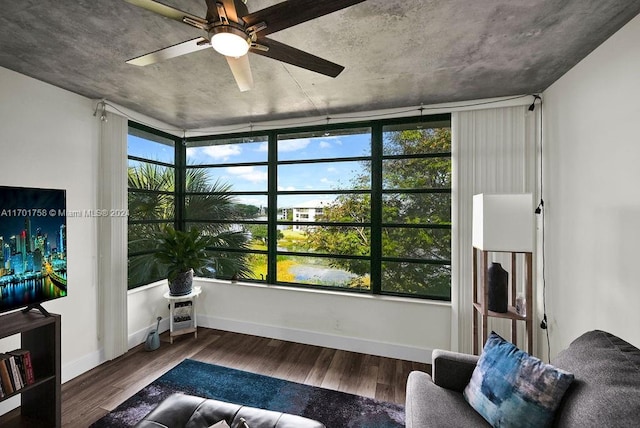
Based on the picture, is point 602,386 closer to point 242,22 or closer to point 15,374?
point 242,22

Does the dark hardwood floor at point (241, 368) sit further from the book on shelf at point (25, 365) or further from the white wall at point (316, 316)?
the book on shelf at point (25, 365)

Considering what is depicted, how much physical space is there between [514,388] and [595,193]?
4.94 ft

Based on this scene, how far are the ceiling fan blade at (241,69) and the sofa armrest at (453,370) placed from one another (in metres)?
2.15

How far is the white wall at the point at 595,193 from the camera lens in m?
1.63

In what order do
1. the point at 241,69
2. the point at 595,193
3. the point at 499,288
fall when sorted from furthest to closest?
the point at 499,288 < the point at 595,193 < the point at 241,69

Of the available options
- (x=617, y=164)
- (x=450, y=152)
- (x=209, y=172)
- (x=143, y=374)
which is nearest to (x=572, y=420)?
(x=617, y=164)

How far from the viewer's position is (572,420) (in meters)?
1.14

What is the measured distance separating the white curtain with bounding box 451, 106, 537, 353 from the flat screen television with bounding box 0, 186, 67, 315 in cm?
353

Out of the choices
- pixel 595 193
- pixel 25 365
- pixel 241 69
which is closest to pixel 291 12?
pixel 241 69

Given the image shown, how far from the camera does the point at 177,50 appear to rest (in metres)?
1.46

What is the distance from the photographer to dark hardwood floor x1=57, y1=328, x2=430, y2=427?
2311mm

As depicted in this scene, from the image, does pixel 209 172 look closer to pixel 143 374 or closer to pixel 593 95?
pixel 143 374

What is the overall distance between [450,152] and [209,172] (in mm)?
3221

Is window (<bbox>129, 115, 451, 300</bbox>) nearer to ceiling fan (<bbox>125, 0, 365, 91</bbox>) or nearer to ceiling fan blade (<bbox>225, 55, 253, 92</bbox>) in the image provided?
ceiling fan blade (<bbox>225, 55, 253, 92</bbox>)
